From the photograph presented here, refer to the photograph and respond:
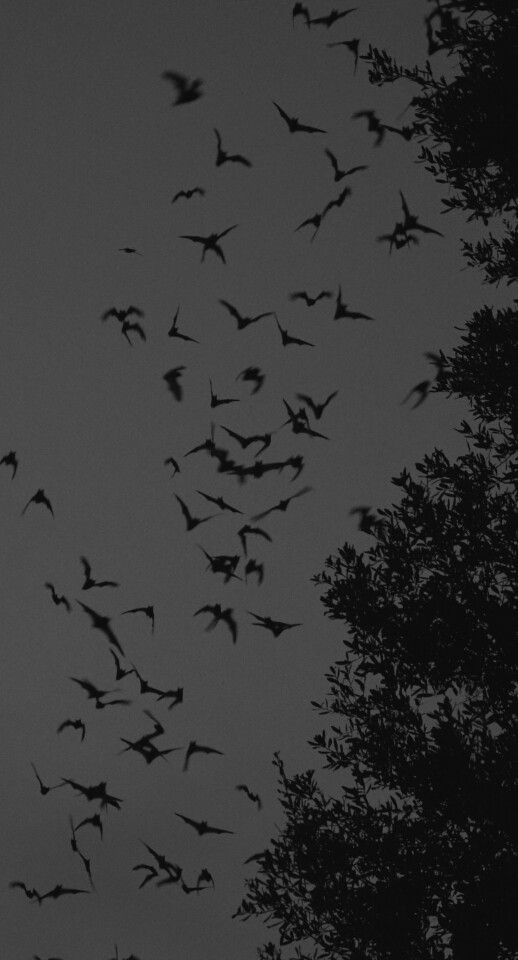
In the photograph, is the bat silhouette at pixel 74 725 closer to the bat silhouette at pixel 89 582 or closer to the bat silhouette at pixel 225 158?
the bat silhouette at pixel 89 582

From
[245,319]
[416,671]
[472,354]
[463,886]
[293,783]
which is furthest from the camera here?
[245,319]

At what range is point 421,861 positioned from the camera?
33.7ft

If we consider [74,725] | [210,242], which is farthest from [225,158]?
[74,725]

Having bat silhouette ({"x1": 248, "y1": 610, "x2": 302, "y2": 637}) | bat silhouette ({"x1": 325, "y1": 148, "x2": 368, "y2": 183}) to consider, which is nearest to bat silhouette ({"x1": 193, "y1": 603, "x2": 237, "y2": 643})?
bat silhouette ({"x1": 248, "y1": 610, "x2": 302, "y2": 637})

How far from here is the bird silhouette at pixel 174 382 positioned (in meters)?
16.3

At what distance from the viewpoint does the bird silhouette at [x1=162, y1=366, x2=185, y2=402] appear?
16.3 metres

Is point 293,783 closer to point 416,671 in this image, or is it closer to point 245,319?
point 416,671

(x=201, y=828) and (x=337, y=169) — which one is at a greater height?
(x=337, y=169)

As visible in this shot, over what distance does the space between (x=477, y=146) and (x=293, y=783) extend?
10.1 meters

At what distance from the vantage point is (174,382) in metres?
16.9

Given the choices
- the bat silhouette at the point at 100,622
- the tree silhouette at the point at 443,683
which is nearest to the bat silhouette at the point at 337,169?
the tree silhouette at the point at 443,683

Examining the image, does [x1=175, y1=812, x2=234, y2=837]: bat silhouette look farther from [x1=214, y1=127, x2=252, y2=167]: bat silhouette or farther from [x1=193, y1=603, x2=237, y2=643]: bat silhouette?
[x1=214, y1=127, x2=252, y2=167]: bat silhouette

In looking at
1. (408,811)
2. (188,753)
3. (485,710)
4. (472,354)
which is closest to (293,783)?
(188,753)

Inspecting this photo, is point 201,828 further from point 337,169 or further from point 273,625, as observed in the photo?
point 337,169
